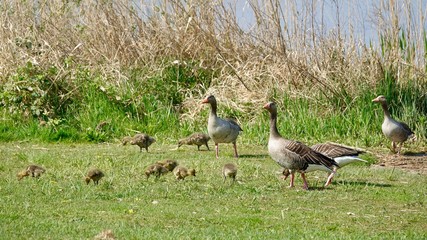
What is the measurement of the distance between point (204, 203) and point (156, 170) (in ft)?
5.82

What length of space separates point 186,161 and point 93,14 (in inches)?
292

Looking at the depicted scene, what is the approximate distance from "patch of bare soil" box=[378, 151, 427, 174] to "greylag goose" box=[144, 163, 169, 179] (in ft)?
14.1

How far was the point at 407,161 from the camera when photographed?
1497cm

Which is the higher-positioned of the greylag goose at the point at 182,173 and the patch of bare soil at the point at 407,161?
the greylag goose at the point at 182,173

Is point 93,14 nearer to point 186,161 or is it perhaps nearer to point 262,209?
point 186,161

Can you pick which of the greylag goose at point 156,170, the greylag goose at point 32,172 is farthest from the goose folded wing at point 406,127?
the greylag goose at point 32,172

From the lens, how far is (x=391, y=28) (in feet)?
60.2

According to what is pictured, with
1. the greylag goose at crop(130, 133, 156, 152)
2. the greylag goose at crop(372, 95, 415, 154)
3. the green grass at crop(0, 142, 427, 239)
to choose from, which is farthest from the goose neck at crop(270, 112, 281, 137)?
the greylag goose at crop(372, 95, 415, 154)

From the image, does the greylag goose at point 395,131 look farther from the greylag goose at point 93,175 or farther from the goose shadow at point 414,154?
the greylag goose at point 93,175

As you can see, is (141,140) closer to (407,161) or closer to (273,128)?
(273,128)

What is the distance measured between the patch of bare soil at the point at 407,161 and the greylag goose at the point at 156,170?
14.1ft

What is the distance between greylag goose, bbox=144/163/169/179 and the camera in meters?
12.0

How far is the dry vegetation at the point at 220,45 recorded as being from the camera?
18344 millimetres

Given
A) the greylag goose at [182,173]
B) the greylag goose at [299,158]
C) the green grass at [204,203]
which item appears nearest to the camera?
the green grass at [204,203]
